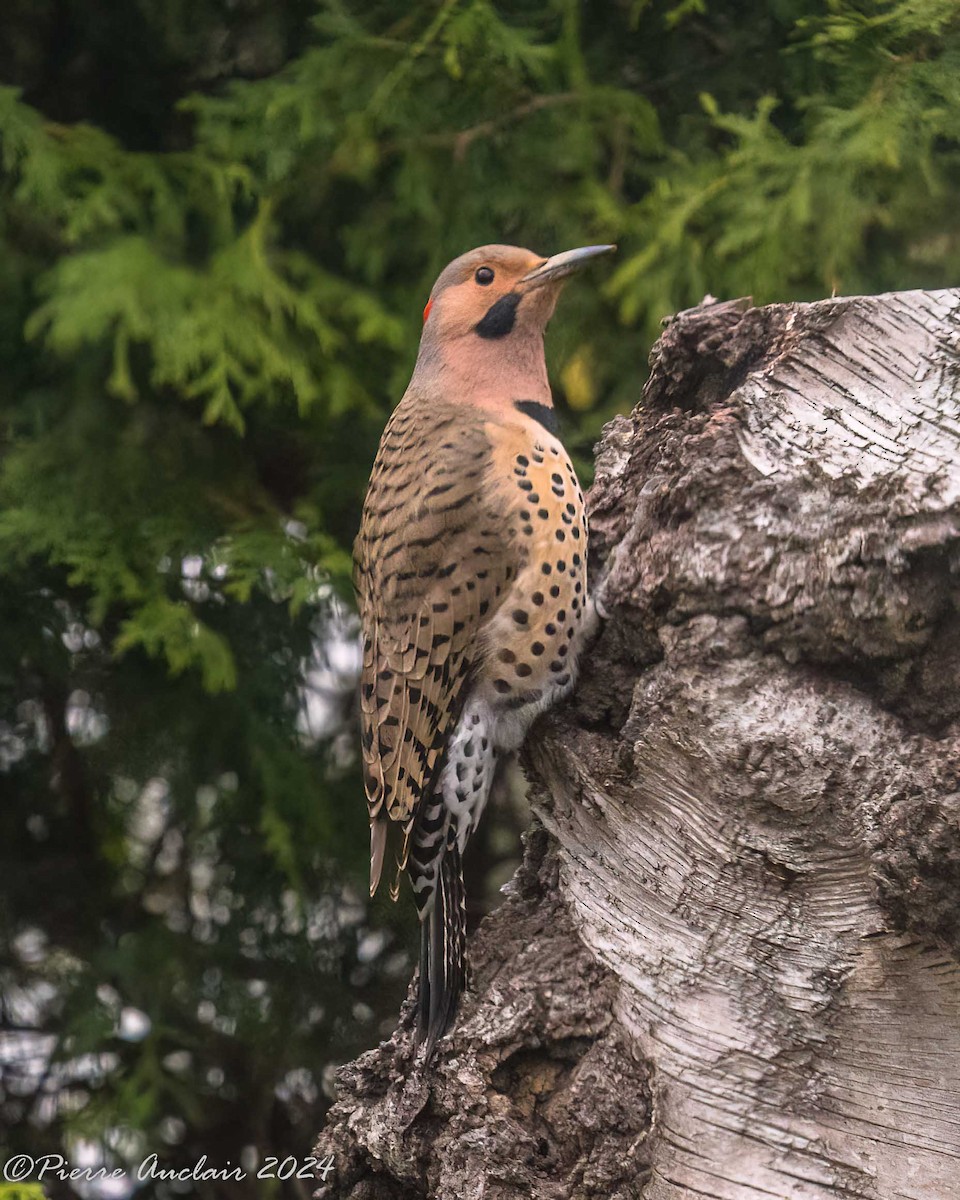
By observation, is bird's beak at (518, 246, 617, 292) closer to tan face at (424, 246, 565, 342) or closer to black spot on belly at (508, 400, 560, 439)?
tan face at (424, 246, 565, 342)

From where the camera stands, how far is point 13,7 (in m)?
4.59

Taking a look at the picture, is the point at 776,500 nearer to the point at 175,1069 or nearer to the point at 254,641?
the point at 254,641

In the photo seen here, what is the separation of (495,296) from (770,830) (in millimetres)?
1628

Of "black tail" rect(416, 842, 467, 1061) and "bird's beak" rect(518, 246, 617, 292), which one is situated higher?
"bird's beak" rect(518, 246, 617, 292)

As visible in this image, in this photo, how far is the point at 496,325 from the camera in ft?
11.1

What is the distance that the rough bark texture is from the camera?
2.35m

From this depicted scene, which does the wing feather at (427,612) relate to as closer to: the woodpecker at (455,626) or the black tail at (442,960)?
the woodpecker at (455,626)

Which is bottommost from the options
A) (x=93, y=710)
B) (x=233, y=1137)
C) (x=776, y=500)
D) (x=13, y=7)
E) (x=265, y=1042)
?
(x=233, y=1137)

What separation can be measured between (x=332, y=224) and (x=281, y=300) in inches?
21.1

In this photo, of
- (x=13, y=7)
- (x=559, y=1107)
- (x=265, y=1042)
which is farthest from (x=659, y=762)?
(x=13, y=7)

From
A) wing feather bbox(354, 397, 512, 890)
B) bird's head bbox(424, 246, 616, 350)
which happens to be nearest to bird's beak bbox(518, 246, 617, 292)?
bird's head bbox(424, 246, 616, 350)

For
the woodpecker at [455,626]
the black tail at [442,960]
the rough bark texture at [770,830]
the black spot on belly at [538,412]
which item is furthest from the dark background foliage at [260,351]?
the rough bark texture at [770,830]

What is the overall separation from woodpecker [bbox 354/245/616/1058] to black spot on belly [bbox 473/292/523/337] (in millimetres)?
131

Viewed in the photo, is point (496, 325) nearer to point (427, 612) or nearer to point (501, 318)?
point (501, 318)
